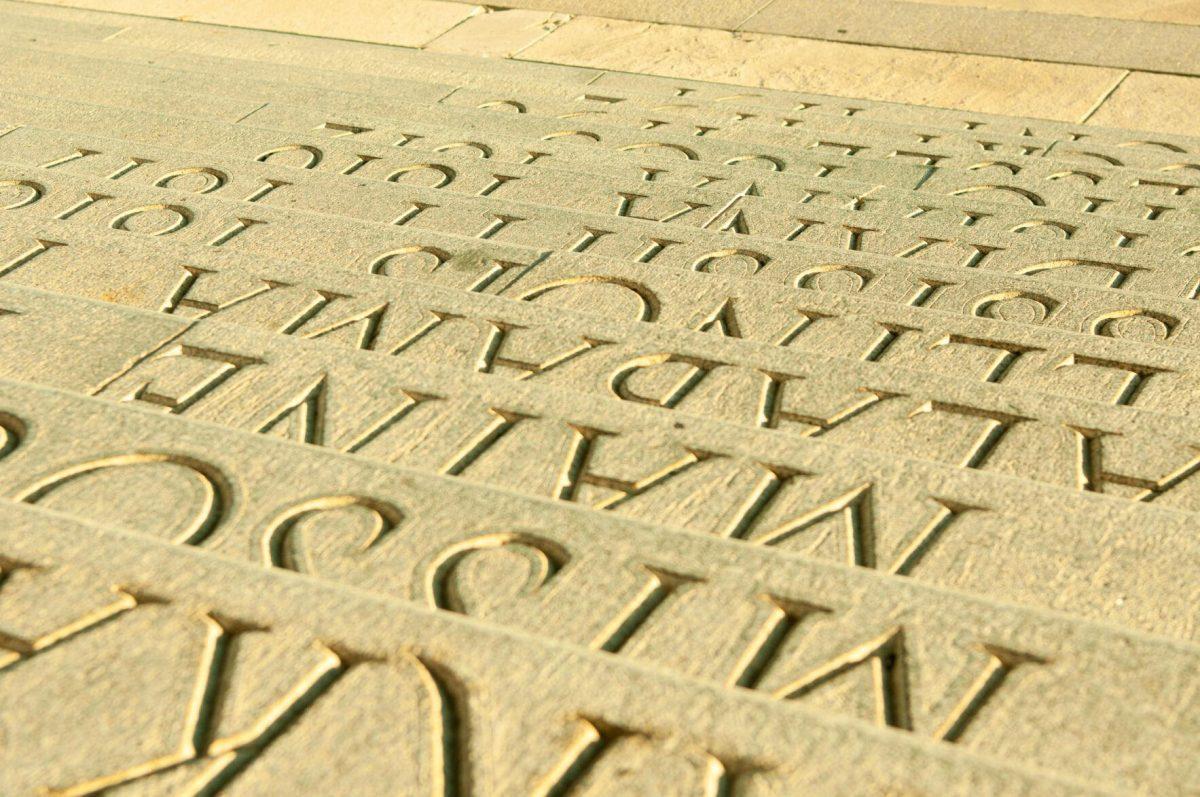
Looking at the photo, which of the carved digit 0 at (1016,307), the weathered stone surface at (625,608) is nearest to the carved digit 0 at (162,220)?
the weathered stone surface at (625,608)

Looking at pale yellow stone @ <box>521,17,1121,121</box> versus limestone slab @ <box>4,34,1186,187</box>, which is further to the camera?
pale yellow stone @ <box>521,17,1121,121</box>

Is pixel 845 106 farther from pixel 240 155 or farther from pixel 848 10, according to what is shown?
pixel 240 155

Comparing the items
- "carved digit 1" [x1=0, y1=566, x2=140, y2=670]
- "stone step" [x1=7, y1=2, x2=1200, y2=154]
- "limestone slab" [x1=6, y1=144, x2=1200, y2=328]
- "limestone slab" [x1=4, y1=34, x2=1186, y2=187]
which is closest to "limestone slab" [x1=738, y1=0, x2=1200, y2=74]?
"stone step" [x1=7, y1=2, x2=1200, y2=154]

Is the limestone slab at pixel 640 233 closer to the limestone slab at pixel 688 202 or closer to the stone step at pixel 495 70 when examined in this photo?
the limestone slab at pixel 688 202

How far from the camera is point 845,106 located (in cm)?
624

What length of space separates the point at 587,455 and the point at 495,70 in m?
4.07

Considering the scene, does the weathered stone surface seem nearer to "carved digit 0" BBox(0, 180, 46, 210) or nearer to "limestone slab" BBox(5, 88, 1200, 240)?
"carved digit 0" BBox(0, 180, 46, 210)

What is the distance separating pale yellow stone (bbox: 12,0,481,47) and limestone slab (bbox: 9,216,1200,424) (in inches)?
149

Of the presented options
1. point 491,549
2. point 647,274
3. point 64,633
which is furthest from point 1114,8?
point 64,633

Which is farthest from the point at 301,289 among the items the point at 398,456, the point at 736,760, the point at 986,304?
the point at 736,760

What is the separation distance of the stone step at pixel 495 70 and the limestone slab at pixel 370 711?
4277 mm

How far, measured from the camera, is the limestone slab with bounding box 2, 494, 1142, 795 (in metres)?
1.91

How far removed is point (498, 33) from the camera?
7477 millimetres

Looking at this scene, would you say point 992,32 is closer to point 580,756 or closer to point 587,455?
point 587,455
